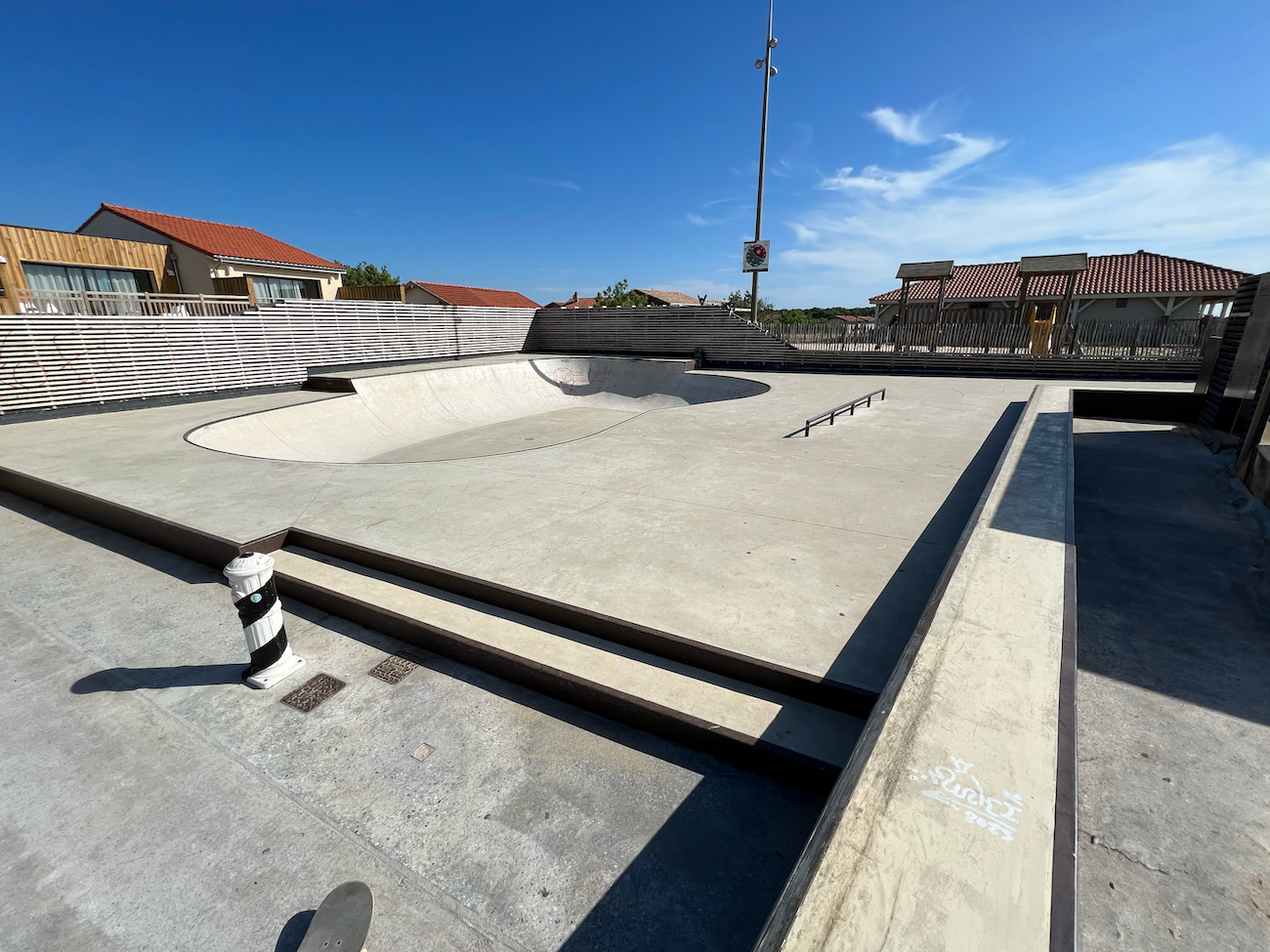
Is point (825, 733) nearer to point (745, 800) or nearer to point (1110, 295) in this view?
point (745, 800)

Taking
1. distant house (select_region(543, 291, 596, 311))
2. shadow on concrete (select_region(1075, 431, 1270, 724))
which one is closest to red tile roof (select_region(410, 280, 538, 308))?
distant house (select_region(543, 291, 596, 311))

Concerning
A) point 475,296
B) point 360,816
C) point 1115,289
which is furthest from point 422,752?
point 475,296

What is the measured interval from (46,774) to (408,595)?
1.87 m

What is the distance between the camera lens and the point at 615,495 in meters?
5.73

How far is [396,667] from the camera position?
3.33 metres

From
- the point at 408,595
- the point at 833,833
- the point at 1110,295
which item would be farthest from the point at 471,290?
the point at 833,833

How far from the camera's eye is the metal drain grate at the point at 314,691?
3037 millimetres

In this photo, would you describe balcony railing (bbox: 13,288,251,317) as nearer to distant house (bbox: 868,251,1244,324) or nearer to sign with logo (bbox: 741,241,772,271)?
sign with logo (bbox: 741,241,772,271)

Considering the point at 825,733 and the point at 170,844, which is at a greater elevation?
the point at 825,733

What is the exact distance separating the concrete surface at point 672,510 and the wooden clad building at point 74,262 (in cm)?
1313

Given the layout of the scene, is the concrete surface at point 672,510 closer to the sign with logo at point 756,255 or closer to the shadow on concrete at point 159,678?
the shadow on concrete at point 159,678

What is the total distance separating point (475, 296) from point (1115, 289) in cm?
4081

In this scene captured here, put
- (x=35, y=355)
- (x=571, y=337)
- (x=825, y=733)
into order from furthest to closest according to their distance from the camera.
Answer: (x=571, y=337) → (x=35, y=355) → (x=825, y=733)

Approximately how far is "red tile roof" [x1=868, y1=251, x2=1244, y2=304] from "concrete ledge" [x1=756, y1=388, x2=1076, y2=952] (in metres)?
25.6
